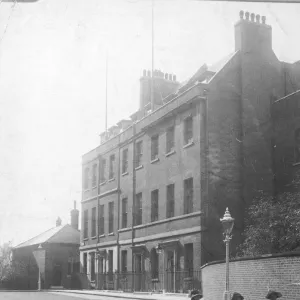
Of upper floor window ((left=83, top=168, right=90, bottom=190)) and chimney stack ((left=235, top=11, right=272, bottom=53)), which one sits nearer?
chimney stack ((left=235, top=11, right=272, bottom=53))

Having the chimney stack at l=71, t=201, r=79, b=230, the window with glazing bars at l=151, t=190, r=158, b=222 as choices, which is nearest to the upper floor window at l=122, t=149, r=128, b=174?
the window with glazing bars at l=151, t=190, r=158, b=222

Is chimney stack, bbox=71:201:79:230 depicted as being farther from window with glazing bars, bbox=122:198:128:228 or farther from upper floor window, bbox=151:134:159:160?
upper floor window, bbox=151:134:159:160

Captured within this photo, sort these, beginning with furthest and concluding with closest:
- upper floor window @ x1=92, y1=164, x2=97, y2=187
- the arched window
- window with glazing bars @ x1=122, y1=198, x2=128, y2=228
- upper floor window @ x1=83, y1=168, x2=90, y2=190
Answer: upper floor window @ x1=83, y1=168, x2=90, y2=190 < upper floor window @ x1=92, y1=164, x2=97, y2=187 < window with glazing bars @ x1=122, y1=198, x2=128, y2=228 < the arched window

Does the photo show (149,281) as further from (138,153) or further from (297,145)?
(297,145)

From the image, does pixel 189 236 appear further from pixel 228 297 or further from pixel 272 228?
pixel 228 297

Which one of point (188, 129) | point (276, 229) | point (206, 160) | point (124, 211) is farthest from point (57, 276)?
point (276, 229)

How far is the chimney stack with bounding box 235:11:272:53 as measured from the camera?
27141mm

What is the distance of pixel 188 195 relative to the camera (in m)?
27.2

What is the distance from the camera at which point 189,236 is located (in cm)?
2605

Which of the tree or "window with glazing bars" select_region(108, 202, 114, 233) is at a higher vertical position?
"window with glazing bars" select_region(108, 202, 114, 233)

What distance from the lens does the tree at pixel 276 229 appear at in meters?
20.3

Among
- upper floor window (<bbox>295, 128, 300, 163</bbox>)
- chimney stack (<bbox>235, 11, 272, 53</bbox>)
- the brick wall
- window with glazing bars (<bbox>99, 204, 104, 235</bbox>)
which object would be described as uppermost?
chimney stack (<bbox>235, 11, 272, 53</bbox>)

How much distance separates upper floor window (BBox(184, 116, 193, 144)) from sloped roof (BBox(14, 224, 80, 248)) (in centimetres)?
2617

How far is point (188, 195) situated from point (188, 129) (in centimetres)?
323
